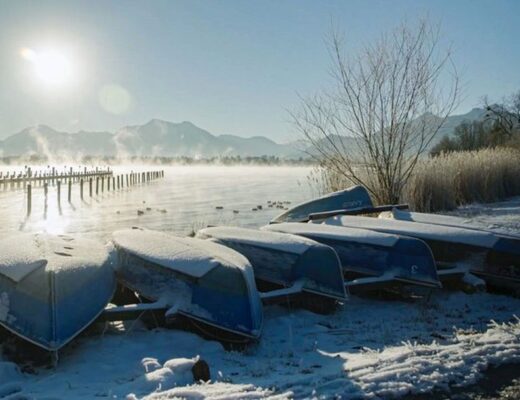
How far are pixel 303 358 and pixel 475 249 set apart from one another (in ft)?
9.24

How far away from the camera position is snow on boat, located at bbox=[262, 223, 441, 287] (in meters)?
4.74

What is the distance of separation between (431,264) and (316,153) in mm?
6515

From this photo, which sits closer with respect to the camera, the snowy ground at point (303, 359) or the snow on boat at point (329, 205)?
the snowy ground at point (303, 359)

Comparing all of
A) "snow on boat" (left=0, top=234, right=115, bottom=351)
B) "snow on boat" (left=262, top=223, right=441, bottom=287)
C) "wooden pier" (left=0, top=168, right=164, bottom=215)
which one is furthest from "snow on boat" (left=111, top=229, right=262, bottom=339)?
"wooden pier" (left=0, top=168, right=164, bottom=215)

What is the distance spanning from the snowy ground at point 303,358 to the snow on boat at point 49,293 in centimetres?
22

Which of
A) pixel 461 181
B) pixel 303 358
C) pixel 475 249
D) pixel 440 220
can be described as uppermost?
pixel 461 181

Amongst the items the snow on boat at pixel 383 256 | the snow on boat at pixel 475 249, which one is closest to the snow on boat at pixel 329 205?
the snow on boat at pixel 475 249

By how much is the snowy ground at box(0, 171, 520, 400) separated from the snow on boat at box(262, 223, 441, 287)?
1.05 feet

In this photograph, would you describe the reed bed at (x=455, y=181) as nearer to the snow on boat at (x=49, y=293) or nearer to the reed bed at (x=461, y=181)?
the reed bed at (x=461, y=181)

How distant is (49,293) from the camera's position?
348 centimetres

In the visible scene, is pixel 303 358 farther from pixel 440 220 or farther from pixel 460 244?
pixel 440 220

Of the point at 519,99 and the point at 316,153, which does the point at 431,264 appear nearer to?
the point at 316,153

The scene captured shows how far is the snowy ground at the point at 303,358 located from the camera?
264 cm

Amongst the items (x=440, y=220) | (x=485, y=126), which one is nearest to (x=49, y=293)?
(x=440, y=220)
